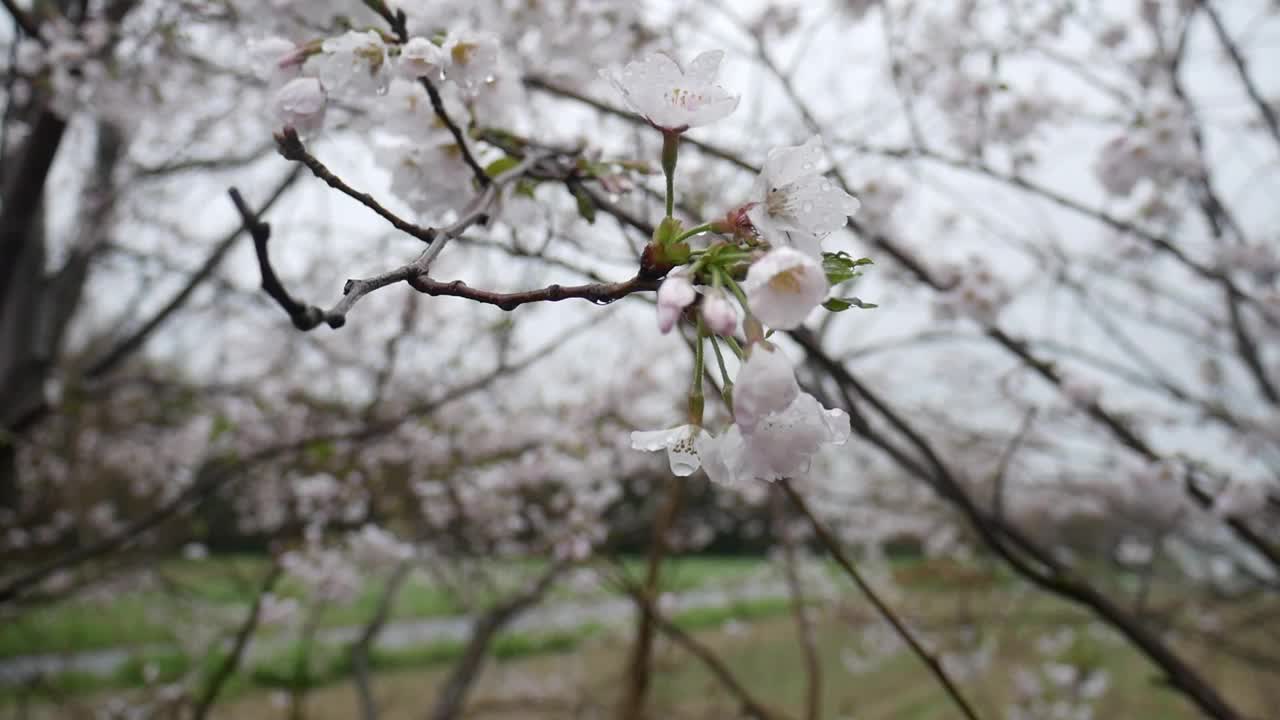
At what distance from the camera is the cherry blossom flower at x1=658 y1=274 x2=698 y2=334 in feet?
1.04

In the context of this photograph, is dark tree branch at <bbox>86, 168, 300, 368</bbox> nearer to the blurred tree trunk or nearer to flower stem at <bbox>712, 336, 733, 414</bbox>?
the blurred tree trunk

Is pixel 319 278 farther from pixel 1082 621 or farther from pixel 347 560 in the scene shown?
pixel 1082 621

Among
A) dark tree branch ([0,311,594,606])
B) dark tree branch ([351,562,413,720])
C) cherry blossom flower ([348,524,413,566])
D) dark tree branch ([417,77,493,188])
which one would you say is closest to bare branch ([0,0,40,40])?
dark tree branch ([0,311,594,606])

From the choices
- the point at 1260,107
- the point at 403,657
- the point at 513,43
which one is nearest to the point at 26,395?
the point at 513,43

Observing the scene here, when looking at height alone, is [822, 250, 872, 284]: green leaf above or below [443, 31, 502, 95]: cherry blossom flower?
below

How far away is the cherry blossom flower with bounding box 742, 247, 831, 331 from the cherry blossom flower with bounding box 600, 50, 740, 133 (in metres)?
0.14

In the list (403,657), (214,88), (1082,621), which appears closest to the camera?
(214,88)

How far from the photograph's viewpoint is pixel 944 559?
5180 millimetres

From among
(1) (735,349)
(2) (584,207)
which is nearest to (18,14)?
(2) (584,207)

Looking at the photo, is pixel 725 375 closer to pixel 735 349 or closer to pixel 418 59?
pixel 735 349

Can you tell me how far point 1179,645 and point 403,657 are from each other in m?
4.21

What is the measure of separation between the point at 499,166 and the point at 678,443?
348 millimetres

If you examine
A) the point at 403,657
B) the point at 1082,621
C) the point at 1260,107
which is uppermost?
the point at 1260,107

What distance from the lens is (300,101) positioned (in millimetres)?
583
